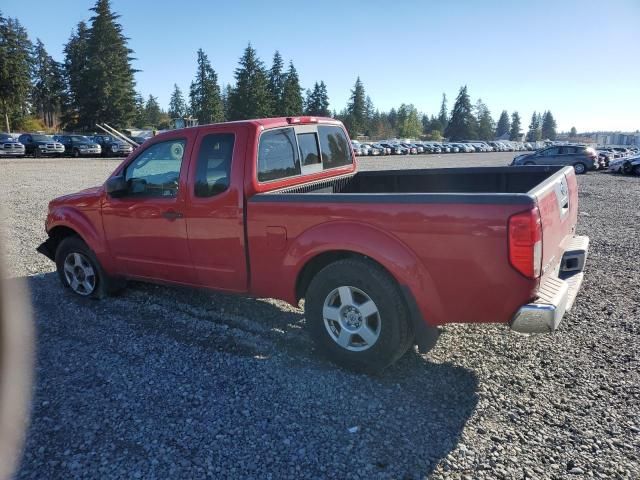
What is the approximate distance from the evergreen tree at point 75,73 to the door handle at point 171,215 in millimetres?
70763

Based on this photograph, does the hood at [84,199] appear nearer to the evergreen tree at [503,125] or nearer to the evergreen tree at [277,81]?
the evergreen tree at [277,81]

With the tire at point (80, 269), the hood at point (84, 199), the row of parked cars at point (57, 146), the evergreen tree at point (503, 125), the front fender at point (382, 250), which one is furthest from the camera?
the evergreen tree at point (503, 125)

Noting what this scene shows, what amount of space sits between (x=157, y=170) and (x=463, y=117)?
119 metres

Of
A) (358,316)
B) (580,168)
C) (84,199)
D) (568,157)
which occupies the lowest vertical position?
(358,316)

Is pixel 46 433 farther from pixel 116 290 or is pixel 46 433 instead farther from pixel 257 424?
pixel 116 290

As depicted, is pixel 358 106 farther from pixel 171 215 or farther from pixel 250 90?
pixel 171 215

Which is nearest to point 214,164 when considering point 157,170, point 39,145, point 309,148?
point 157,170

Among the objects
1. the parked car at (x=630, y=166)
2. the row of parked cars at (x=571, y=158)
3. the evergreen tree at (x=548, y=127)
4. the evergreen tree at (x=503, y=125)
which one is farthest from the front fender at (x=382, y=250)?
the evergreen tree at (x=548, y=127)

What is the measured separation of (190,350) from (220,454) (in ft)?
4.86

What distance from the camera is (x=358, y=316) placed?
3.59 m

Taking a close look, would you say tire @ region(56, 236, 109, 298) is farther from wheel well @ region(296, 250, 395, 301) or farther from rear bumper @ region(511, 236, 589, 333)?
rear bumper @ region(511, 236, 589, 333)

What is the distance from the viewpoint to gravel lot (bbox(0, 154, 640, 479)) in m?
2.66

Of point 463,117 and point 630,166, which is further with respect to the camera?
point 463,117

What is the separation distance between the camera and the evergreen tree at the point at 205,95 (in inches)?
3263
